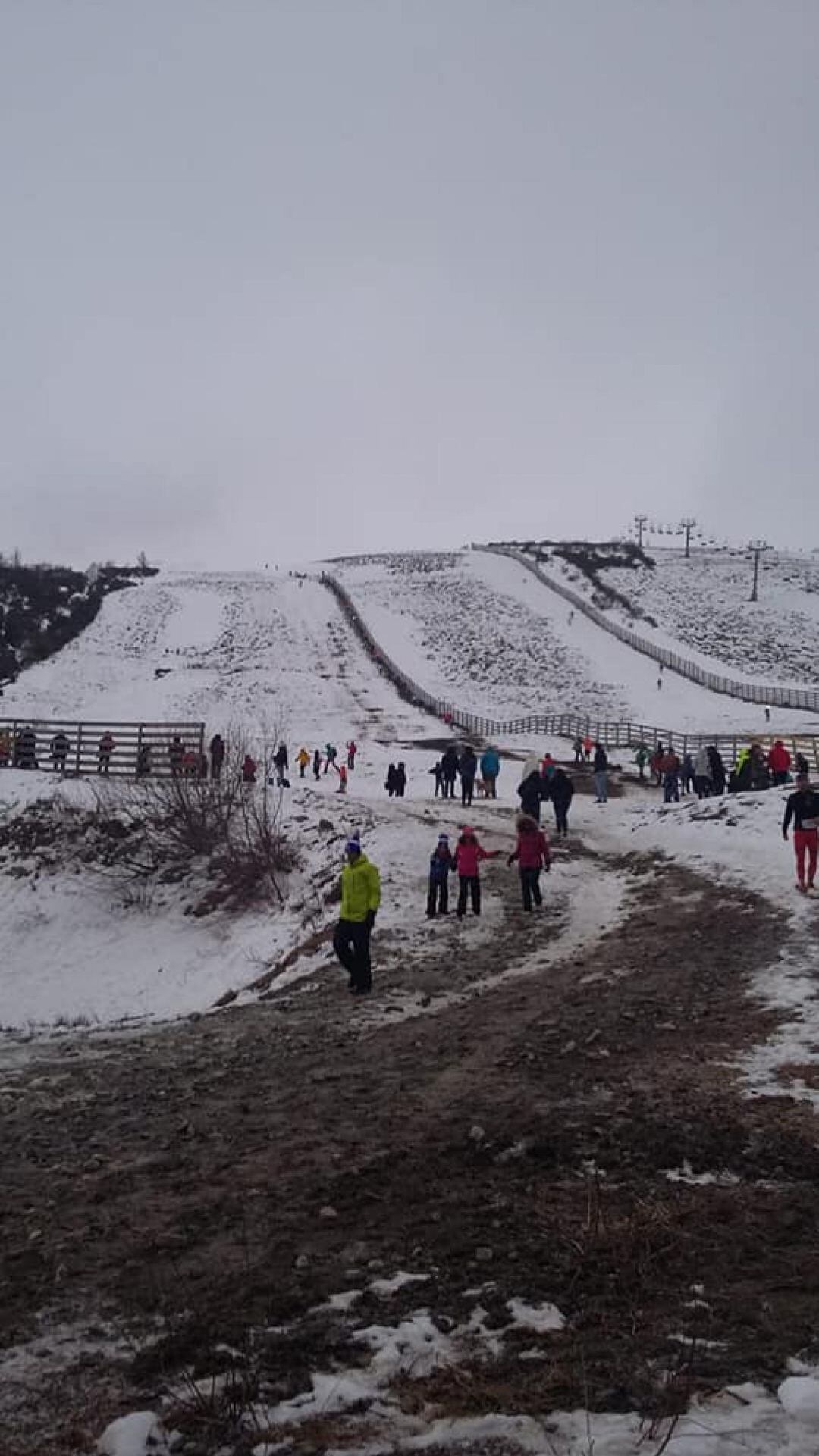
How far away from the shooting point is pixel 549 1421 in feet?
11.4

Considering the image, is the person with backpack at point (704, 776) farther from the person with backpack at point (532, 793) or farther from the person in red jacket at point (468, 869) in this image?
the person in red jacket at point (468, 869)

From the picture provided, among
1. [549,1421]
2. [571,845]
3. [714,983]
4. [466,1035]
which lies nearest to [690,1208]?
[549,1421]

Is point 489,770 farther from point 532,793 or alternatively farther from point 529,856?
point 529,856

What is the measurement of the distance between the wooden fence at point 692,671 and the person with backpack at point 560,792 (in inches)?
1342

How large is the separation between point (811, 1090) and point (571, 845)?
13.8 m

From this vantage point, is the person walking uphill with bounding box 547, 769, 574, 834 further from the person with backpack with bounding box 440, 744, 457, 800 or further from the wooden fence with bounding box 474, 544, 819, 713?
the wooden fence with bounding box 474, 544, 819, 713

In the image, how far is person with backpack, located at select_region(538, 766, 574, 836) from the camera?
856 inches

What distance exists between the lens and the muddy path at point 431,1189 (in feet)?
13.3

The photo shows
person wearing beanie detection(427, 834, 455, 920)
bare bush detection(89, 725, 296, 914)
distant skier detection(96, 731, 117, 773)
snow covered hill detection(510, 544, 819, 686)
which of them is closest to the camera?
person wearing beanie detection(427, 834, 455, 920)

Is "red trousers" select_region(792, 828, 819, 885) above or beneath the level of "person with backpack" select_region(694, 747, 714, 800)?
beneath

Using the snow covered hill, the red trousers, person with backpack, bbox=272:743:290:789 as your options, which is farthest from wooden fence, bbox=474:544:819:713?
the red trousers

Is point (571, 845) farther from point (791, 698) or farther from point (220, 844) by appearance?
point (791, 698)

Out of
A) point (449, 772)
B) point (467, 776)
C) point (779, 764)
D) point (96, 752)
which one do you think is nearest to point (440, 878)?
point (467, 776)

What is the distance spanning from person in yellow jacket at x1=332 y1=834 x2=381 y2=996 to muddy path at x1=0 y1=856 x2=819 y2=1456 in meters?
1.32
